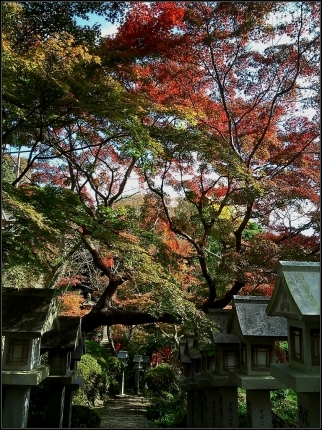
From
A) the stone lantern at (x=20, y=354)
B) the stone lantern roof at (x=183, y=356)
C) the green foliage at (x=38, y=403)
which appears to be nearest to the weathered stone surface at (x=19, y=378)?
the stone lantern at (x=20, y=354)

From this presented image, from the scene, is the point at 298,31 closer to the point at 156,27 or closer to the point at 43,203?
the point at 156,27

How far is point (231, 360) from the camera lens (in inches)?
349

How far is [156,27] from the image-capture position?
29.4 ft

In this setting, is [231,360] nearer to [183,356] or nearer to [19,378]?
[19,378]

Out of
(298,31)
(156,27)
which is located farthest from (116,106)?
(298,31)

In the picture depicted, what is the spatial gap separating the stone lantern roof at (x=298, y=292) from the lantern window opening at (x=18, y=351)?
453cm

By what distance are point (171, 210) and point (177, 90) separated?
565cm

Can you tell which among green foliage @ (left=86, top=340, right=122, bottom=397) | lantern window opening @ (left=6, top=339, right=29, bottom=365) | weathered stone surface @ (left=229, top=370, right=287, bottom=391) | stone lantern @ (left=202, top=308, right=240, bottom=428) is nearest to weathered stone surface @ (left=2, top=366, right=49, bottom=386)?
lantern window opening @ (left=6, top=339, right=29, bottom=365)

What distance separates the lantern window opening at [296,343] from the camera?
5.68m

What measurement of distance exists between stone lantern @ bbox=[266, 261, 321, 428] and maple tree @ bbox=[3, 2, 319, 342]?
267 centimetres

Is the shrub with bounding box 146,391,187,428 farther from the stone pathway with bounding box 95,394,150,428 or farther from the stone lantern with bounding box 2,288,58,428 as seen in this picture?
the stone lantern with bounding box 2,288,58,428

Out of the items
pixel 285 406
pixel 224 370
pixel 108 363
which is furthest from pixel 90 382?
pixel 224 370

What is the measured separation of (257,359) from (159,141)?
17.7 feet

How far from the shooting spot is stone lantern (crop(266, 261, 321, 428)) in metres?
5.24
